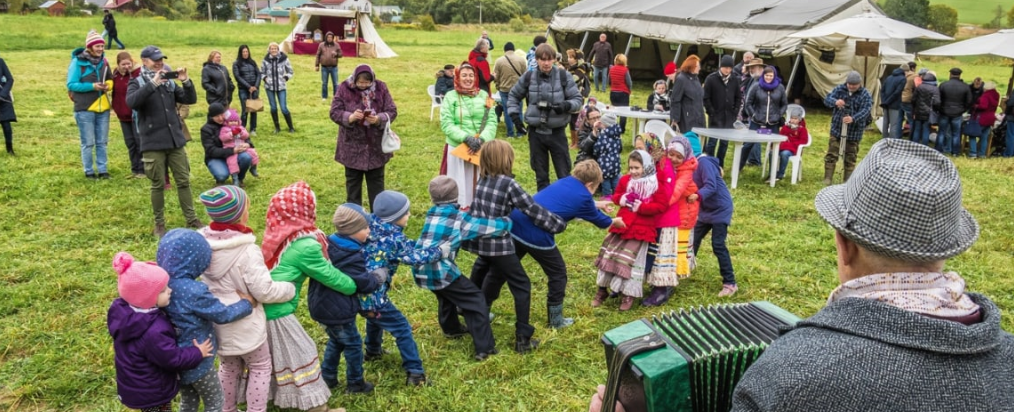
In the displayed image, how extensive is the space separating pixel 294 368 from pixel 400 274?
2.51 meters

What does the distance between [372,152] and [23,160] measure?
265 inches

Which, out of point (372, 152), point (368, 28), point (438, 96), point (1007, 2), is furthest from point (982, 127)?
point (1007, 2)

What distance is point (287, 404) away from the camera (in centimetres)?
423

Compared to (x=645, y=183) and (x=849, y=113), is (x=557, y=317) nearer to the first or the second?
(x=645, y=183)

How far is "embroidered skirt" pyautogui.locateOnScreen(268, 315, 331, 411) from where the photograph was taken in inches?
163

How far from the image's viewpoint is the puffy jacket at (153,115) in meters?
7.00

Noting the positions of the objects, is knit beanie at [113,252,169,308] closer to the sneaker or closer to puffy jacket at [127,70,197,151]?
puffy jacket at [127,70,197,151]

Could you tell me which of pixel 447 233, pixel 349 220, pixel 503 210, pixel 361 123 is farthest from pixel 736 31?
pixel 349 220

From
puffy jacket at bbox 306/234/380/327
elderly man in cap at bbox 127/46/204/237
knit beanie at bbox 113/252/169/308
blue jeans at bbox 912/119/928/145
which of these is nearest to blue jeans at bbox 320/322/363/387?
puffy jacket at bbox 306/234/380/327

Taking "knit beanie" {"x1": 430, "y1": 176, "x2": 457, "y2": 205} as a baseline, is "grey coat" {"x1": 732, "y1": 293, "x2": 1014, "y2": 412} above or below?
above

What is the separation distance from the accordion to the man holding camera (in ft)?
18.3

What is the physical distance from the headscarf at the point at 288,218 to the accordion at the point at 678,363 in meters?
2.43

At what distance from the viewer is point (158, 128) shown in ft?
23.3

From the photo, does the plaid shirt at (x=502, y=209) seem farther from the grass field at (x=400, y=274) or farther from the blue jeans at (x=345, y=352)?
the blue jeans at (x=345, y=352)
